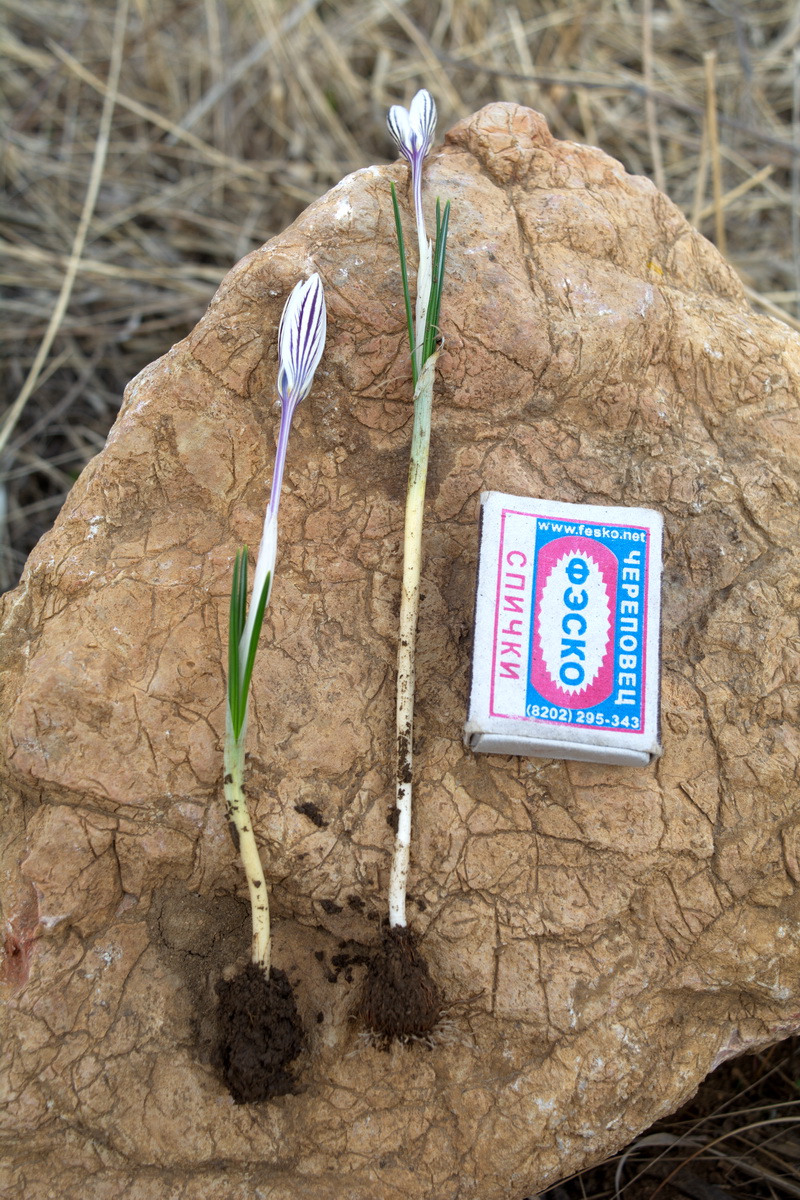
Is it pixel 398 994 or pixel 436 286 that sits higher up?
pixel 436 286

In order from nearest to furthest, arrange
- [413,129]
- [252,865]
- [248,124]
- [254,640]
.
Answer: [254,640] < [252,865] < [413,129] < [248,124]

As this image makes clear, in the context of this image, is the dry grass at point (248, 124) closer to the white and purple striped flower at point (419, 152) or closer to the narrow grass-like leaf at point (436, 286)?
the white and purple striped flower at point (419, 152)

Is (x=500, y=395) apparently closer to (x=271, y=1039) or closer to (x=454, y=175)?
(x=454, y=175)

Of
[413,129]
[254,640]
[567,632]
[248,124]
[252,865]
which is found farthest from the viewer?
[248,124]

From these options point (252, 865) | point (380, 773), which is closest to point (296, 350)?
point (380, 773)

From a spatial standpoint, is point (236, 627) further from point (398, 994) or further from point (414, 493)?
point (398, 994)
